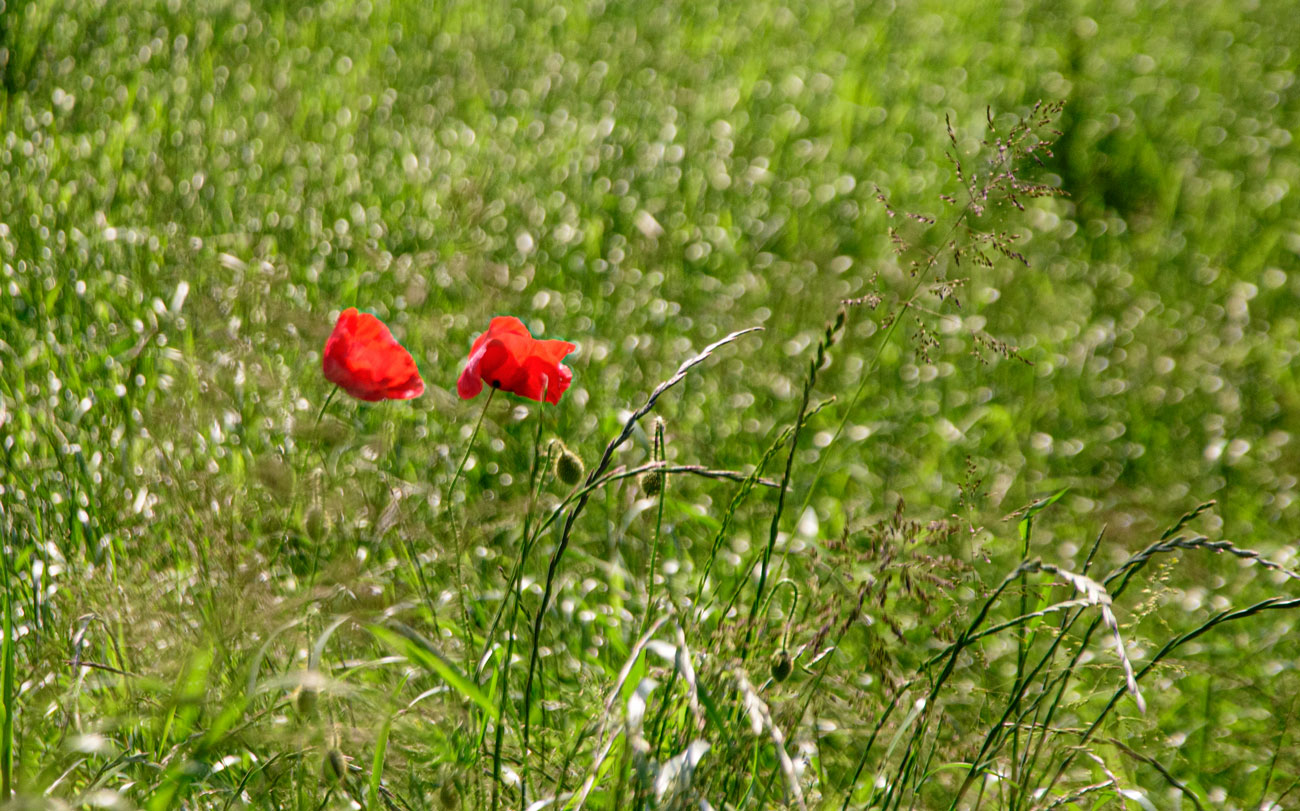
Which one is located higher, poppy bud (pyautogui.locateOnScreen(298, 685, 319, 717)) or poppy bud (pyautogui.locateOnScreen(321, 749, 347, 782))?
poppy bud (pyautogui.locateOnScreen(298, 685, 319, 717))

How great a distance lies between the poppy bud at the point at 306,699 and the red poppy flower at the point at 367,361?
0.42m

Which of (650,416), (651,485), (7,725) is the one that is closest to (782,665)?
(651,485)

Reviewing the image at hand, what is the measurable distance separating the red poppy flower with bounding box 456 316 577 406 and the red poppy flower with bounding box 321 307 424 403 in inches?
3.5

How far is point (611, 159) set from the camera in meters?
3.92

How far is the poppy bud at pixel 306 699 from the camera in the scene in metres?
1.18

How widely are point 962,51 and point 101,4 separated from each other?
133 inches

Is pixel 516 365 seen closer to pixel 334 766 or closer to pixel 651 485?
pixel 651 485

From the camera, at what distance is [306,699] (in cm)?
118

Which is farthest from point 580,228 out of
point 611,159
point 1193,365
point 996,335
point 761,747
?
point 761,747

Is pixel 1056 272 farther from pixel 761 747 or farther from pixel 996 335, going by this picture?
pixel 761 747

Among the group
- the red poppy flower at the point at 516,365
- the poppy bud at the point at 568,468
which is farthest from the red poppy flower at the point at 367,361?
the poppy bud at the point at 568,468

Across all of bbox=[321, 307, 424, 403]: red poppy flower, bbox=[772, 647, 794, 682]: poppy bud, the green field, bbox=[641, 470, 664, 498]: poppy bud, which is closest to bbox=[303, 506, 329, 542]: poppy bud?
the green field

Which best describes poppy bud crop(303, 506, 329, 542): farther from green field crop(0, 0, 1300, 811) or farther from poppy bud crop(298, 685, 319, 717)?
poppy bud crop(298, 685, 319, 717)

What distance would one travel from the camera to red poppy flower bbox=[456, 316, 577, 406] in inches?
57.3
